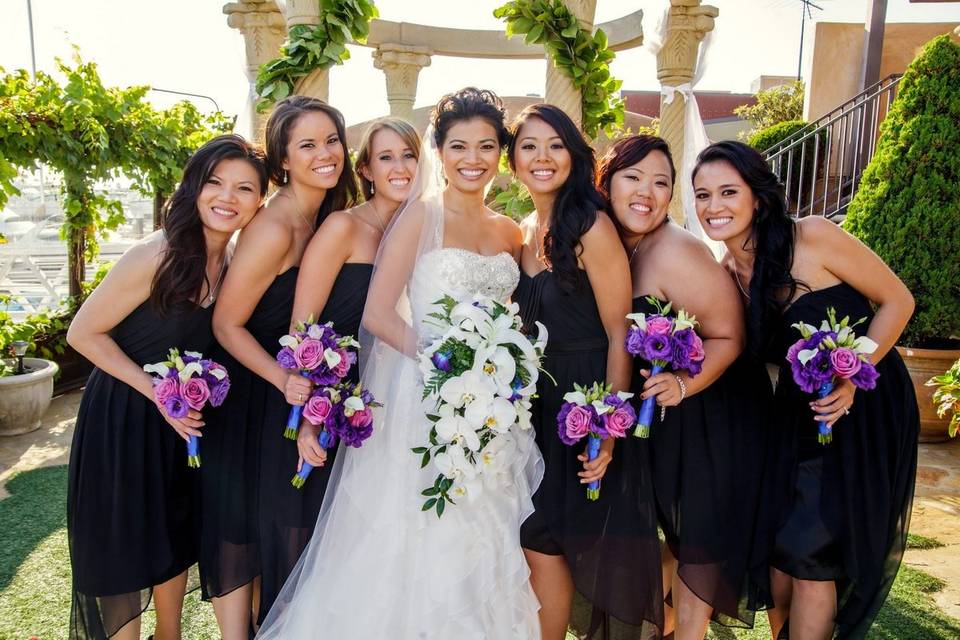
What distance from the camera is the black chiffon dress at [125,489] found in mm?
3082

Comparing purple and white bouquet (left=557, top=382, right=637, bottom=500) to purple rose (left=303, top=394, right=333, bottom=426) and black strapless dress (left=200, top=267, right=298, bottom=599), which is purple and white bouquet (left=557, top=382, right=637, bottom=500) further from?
black strapless dress (left=200, top=267, right=298, bottom=599)

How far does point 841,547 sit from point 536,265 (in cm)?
184

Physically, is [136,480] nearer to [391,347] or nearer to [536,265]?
[391,347]

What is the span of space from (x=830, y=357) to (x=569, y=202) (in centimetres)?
129

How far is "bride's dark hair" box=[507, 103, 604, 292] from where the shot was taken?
10.5 feet

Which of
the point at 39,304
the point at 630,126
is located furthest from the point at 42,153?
the point at 630,126

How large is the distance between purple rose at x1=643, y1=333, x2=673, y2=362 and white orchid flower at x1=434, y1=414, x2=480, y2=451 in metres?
0.77

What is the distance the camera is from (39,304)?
9.41m

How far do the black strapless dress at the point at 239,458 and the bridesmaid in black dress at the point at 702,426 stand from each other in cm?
170

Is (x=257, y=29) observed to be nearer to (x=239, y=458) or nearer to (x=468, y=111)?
(x=468, y=111)

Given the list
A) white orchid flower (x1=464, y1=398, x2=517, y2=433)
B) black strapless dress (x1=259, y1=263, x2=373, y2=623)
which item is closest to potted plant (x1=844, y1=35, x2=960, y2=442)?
white orchid flower (x1=464, y1=398, x2=517, y2=433)

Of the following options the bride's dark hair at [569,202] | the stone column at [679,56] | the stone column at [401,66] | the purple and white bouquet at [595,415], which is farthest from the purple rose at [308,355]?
the stone column at [401,66]

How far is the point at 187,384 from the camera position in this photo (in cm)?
288

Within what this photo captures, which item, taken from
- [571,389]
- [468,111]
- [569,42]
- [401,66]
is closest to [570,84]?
[569,42]
